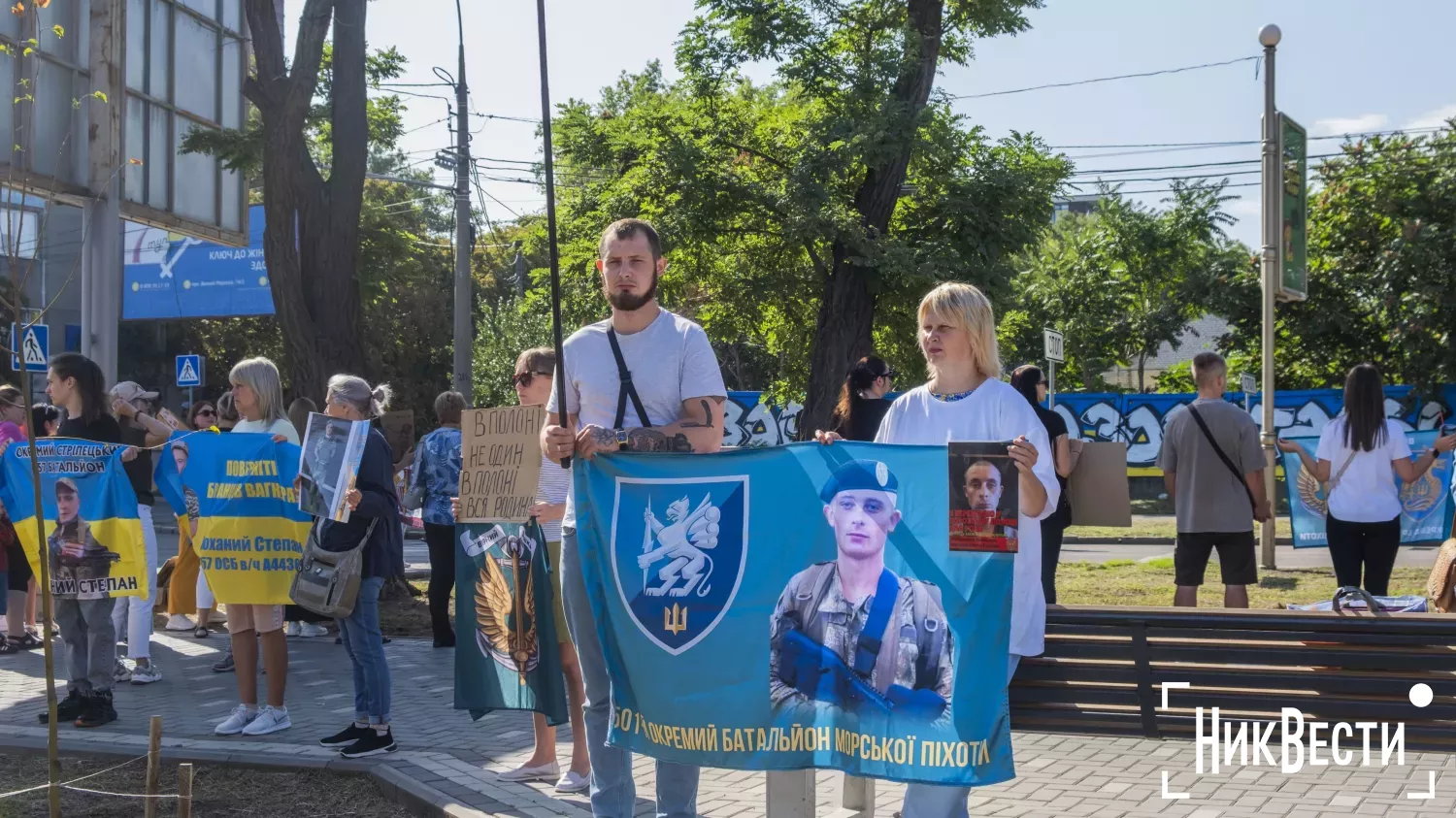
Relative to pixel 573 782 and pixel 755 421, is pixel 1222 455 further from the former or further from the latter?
pixel 755 421

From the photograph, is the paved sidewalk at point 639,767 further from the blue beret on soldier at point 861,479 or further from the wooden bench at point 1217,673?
the blue beret on soldier at point 861,479

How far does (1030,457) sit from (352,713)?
5.23 metres

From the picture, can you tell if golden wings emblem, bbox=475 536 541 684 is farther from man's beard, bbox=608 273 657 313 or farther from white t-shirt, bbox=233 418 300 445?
man's beard, bbox=608 273 657 313

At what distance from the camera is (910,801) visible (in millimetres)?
4215

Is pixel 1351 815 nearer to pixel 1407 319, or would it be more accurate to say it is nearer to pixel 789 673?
pixel 789 673

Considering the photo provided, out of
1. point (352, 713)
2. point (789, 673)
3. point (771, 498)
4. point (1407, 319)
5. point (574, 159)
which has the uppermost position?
point (574, 159)

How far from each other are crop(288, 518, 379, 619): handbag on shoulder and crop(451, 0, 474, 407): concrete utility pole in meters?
18.9

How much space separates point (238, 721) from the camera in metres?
7.41

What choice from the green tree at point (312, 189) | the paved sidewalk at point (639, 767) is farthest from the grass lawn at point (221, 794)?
the green tree at point (312, 189)

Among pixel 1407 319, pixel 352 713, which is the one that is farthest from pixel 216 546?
pixel 1407 319

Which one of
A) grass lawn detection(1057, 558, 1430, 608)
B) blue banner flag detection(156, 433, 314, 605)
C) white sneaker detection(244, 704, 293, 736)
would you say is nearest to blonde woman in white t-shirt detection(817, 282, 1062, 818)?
blue banner flag detection(156, 433, 314, 605)

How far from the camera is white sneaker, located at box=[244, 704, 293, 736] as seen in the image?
7.33 m

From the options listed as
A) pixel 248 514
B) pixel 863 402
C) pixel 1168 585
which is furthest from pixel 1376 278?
pixel 248 514

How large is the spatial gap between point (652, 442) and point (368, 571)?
8.95 feet
